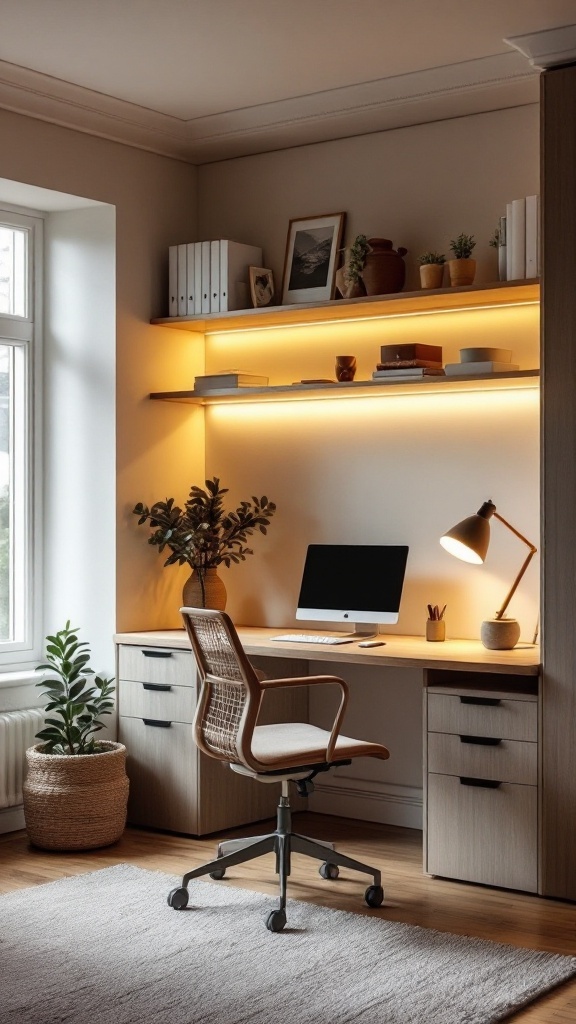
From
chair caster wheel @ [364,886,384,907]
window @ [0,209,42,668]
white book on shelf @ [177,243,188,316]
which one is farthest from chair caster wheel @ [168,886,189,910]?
white book on shelf @ [177,243,188,316]

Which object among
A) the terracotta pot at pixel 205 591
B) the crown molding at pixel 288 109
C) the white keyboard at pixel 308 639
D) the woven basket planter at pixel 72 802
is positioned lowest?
the woven basket planter at pixel 72 802

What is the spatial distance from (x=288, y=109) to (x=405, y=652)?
2.19m

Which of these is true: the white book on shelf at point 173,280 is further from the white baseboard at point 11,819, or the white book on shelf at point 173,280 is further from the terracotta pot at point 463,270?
the white baseboard at point 11,819

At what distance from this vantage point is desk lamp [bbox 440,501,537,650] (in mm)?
4277

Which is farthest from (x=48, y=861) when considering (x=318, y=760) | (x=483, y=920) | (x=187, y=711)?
(x=483, y=920)

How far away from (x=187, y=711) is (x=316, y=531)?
0.97 metres

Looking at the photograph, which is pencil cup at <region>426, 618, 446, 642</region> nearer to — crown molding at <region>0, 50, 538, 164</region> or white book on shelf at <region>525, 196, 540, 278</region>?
white book on shelf at <region>525, 196, 540, 278</region>

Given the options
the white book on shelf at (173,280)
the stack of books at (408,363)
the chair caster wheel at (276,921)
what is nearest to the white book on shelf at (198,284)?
the white book on shelf at (173,280)

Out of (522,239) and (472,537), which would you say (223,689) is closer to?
(472,537)

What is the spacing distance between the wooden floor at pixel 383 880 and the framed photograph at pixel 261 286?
2160 millimetres

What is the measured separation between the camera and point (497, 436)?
468cm

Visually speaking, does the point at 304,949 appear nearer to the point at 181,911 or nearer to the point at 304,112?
the point at 181,911

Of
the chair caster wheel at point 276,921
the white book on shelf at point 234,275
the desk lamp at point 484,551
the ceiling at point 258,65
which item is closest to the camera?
the chair caster wheel at point 276,921

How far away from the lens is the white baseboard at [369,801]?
488 cm
